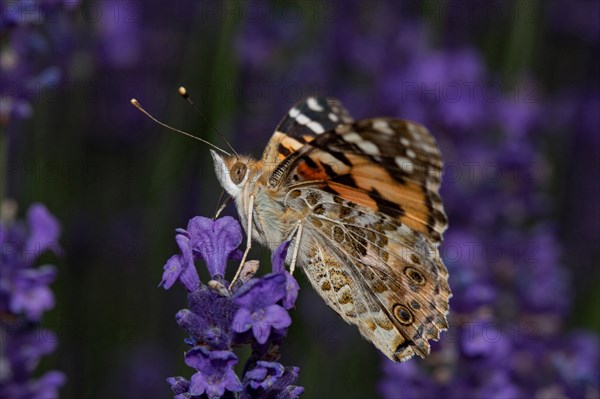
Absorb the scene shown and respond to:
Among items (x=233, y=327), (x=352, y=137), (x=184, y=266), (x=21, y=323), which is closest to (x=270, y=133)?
(x=352, y=137)

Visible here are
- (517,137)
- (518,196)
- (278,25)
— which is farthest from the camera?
(278,25)

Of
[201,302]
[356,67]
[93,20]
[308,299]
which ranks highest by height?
[201,302]

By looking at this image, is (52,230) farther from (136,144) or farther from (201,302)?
(136,144)

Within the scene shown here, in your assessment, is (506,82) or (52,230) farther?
(506,82)

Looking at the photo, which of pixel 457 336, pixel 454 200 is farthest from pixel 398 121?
pixel 454 200

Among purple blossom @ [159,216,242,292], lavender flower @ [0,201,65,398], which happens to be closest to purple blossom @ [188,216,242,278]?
purple blossom @ [159,216,242,292]

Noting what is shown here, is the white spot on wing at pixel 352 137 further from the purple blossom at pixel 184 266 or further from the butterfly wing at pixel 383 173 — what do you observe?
the purple blossom at pixel 184 266

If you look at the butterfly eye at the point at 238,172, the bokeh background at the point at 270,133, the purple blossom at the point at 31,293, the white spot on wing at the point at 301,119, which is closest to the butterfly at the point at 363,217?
the butterfly eye at the point at 238,172

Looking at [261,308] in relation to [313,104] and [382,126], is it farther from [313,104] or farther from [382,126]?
[313,104]
